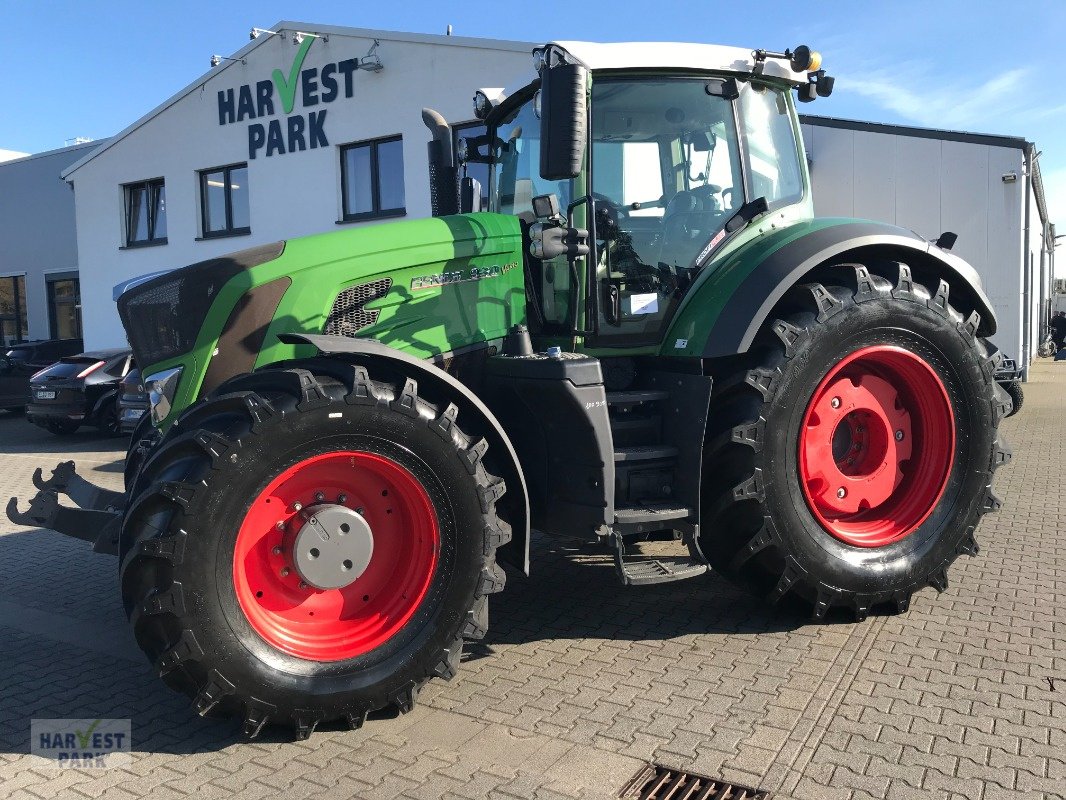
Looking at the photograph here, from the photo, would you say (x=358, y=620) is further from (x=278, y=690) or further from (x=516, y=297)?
(x=516, y=297)

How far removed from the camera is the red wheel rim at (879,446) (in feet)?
14.8

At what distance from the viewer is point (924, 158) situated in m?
13.5

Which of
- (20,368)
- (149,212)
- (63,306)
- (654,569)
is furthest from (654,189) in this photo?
(63,306)

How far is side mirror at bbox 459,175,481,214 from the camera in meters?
5.52

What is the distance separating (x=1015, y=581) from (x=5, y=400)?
1600cm

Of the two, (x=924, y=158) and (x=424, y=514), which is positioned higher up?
(x=924, y=158)

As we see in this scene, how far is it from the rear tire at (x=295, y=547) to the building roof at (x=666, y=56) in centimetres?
193

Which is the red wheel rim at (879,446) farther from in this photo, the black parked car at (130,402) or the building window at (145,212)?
the building window at (145,212)

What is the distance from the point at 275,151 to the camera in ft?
54.7

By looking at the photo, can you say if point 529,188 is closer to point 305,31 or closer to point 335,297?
point 335,297

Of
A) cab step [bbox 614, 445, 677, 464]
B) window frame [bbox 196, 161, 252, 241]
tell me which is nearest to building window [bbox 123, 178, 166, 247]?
window frame [bbox 196, 161, 252, 241]

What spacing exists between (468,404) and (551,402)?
0.46 m

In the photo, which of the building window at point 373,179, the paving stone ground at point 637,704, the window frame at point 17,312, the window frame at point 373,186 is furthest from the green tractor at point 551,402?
the window frame at point 17,312

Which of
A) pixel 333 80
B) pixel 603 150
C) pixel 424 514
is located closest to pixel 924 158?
pixel 333 80
